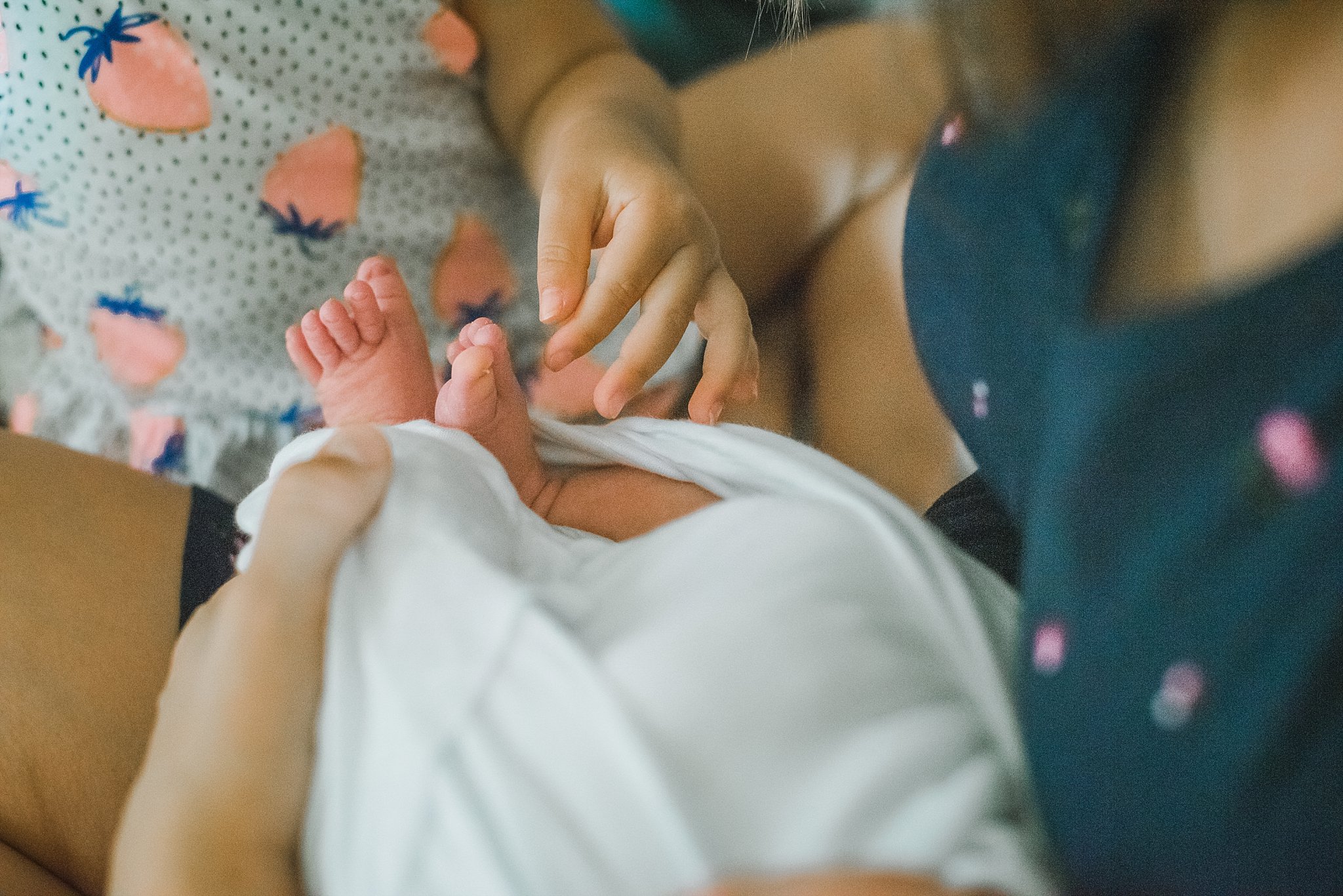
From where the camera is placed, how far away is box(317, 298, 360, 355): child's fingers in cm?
51

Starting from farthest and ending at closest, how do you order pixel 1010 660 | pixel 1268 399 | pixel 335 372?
1. pixel 335 372
2. pixel 1010 660
3. pixel 1268 399

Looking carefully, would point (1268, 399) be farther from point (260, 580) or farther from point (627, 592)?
point (260, 580)

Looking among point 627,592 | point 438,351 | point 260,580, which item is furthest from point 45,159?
point 627,592

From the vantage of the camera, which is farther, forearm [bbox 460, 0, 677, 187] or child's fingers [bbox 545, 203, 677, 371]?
forearm [bbox 460, 0, 677, 187]

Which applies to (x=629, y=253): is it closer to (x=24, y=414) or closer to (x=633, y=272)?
(x=633, y=272)

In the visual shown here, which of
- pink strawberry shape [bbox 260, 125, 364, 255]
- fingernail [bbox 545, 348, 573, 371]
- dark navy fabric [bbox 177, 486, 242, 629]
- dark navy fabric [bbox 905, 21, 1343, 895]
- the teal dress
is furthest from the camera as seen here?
the teal dress

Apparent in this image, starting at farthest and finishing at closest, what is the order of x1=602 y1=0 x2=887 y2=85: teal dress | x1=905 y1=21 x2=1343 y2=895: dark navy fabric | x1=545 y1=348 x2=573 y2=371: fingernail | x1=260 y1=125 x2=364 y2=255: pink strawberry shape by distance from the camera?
x1=602 y1=0 x2=887 y2=85: teal dress < x1=260 y1=125 x2=364 y2=255: pink strawberry shape < x1=545 y1=348 x2=573 y2=371: fingernail < x1=905 y1=21 x2=1343 y2=895: dark navy fabric

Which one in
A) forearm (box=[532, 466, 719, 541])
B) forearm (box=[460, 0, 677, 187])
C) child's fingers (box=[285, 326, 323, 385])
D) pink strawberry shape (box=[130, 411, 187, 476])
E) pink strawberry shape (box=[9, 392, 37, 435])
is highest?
forearm (box=[460, 0, 677, 187])

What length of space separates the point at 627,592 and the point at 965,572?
6.9 inches

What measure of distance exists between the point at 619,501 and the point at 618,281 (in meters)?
0.14

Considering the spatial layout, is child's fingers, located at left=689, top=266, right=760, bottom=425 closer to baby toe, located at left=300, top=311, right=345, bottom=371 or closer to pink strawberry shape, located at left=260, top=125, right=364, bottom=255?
baby toe, located at left=300, top=311, right=345, bottom=371

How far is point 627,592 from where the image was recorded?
40 cm

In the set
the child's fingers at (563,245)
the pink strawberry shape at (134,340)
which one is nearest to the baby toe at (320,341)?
the child's fingers at (563,245)

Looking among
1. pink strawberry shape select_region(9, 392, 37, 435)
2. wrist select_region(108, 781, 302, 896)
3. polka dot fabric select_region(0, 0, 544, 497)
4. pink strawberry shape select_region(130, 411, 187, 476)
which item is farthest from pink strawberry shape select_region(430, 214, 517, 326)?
wrist select_region(108, 781, 302, 896)
